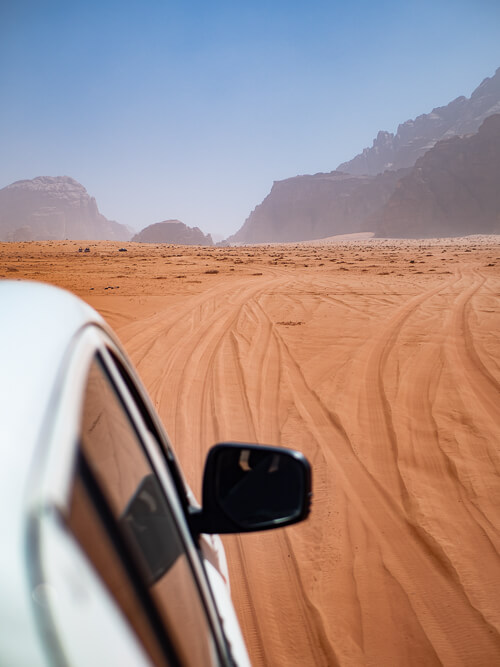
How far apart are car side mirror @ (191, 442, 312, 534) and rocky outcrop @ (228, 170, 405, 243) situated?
113 meters

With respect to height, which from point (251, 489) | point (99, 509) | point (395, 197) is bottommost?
point (251, 489)

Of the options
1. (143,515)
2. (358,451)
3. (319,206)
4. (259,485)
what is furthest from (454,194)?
(143,515)

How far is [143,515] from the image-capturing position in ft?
3.05

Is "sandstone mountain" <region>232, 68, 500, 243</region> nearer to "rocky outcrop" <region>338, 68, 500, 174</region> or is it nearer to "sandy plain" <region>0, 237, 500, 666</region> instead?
"rocky outcrop" <region>338, 68, 500, 174</region>

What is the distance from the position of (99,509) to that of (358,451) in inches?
128

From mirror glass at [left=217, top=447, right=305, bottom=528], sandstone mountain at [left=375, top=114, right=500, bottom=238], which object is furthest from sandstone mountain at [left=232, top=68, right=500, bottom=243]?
mirror glass at [left=217, top=447, right=305, bottom=528]

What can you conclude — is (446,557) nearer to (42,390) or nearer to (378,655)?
(378,655)

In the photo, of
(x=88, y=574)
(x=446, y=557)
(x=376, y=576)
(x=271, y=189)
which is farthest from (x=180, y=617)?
(x=271, y=189)

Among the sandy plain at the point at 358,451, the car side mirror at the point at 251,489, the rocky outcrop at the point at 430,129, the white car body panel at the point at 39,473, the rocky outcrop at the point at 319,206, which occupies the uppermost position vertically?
the rocky outcrop at the point at 430,129

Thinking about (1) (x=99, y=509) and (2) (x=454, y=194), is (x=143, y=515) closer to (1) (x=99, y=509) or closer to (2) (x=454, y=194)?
(1) (x=99, y=509)

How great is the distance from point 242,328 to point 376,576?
5.56m

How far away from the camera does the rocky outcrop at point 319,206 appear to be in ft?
405

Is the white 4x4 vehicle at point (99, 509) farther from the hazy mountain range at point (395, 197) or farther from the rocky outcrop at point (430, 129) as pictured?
the rocky outcrop at point (430, 129)

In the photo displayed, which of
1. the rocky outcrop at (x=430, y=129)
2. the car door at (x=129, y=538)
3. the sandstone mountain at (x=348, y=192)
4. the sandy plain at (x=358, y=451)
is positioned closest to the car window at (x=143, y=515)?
the car door at (x=129, y=538)
